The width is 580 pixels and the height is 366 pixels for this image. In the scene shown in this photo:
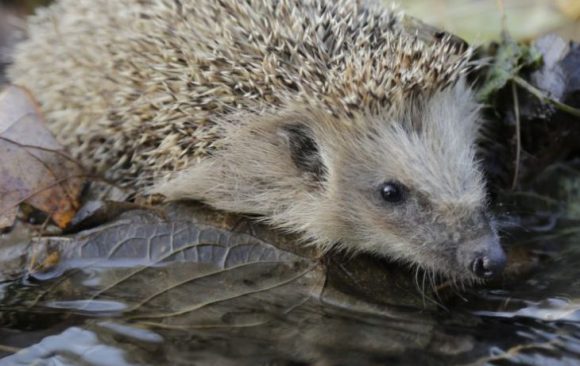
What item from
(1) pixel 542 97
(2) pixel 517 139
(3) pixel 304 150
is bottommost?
(3) pixel 304 150

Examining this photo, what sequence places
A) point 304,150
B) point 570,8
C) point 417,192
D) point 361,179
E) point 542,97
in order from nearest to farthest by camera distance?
point 417,192 → point 361,179 → point 304,150 → point 542,97 → point 570,8

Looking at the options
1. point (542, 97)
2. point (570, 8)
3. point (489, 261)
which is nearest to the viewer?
point (489, 261)

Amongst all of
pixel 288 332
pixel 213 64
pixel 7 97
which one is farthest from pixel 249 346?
pixel 7 97

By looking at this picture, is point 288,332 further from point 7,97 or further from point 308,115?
point 7,97

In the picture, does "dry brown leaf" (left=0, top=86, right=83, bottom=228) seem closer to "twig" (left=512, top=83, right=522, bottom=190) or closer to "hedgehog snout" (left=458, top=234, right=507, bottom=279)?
"hedgehog snout" (left=458, top=234, right=507, bottom=279)

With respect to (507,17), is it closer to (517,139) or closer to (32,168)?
(517,139)

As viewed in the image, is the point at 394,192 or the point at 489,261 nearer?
the point at 489,261

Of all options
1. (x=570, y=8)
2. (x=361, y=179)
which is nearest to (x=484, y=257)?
(x=361, y=179)
